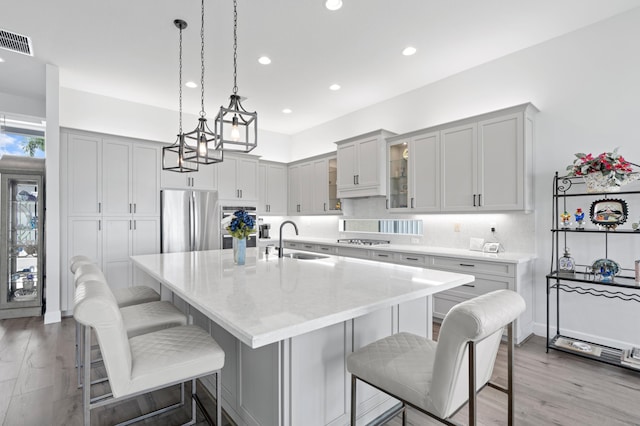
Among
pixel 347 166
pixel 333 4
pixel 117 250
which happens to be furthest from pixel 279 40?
pixel 117 250

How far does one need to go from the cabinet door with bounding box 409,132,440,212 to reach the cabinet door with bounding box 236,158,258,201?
2940 millimetres

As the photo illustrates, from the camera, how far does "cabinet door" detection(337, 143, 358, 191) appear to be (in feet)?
16.3

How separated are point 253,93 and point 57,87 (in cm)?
239

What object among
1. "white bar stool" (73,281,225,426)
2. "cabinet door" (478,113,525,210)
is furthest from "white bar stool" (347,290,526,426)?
"cabinet door" (478,113,525,210)

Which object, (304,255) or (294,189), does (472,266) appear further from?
(294,189)

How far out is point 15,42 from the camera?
328 centimetres

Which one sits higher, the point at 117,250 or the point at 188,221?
the point at 188,221

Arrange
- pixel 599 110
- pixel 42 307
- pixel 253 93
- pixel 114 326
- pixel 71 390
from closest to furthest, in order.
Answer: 1. pixel 114 326
2. pixel 71 390
3. pixel 599 110
4. pixel 42 307
5. pixel 253 93

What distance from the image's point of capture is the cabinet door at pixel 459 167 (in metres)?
3.61

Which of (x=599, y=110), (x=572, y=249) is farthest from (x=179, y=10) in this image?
(x=572, y=249)

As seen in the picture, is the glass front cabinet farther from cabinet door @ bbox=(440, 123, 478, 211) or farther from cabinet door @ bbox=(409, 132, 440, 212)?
cabinet door @ bbox=(440, 123, 478, 211)

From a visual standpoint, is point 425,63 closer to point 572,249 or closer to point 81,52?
point 572,249

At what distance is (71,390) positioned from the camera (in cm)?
231

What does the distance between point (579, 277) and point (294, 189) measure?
4.71 metres
